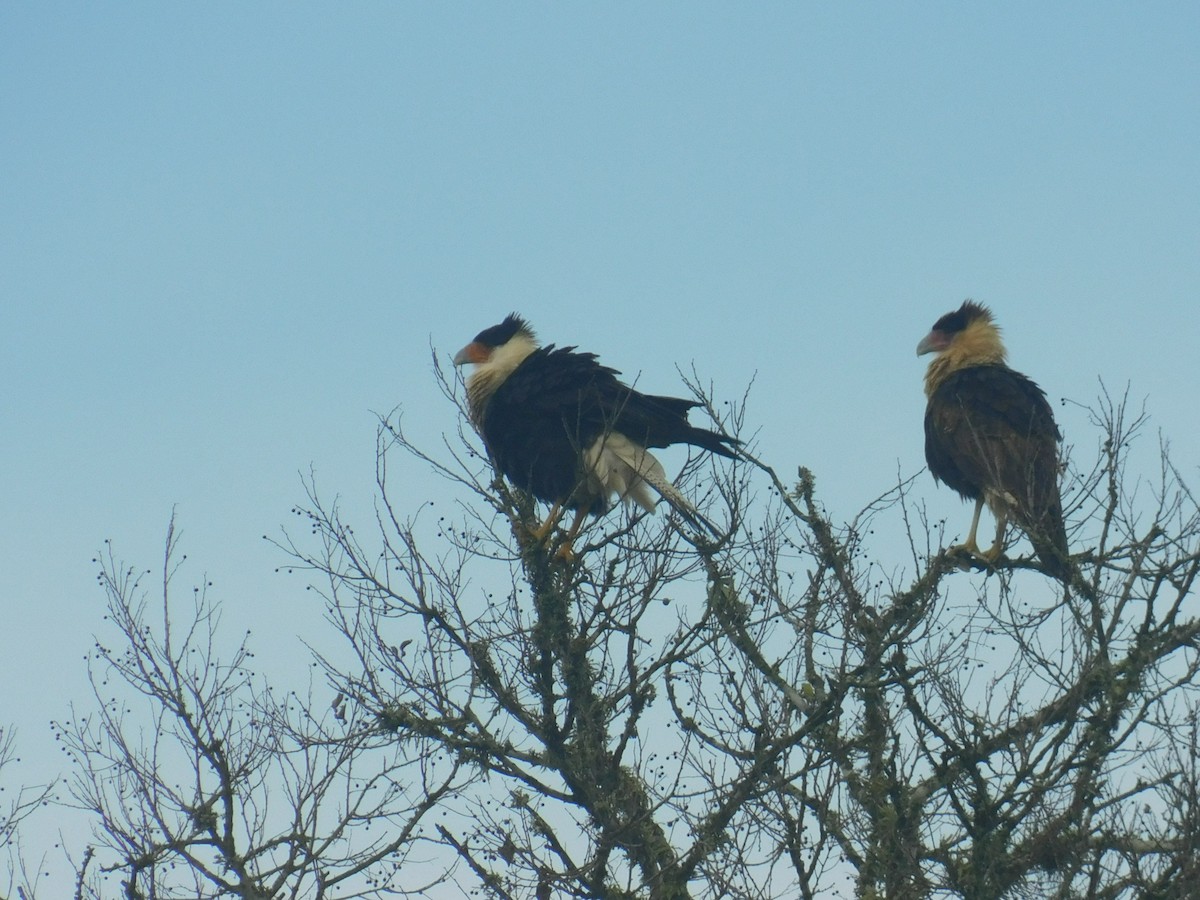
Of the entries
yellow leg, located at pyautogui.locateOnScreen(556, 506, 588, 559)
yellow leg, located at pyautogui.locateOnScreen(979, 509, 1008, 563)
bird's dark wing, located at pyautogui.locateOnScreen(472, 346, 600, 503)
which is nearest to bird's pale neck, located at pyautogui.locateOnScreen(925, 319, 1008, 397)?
yellow leg, located at pyautogui.locateOnScreen(979, 509, 1008, 563)

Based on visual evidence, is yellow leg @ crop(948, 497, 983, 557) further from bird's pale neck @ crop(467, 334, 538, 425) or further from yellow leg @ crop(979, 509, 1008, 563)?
bird's pale neck @ crop(467, 334, 538, 425)

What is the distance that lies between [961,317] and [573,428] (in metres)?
3.72

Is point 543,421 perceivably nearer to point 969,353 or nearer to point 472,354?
point 472,354

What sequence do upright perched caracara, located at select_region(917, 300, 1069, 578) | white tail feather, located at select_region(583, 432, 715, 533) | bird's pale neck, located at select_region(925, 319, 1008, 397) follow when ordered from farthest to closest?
1. bird's pale neck, located at select_region(925, 319, 1008, 397)
2. upright perched caracara, located at select_region(917, 300, 1069, 578)
3. white tail feather, located at select_region(583, 432, 715, 533)

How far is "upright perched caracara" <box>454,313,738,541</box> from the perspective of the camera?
855 centimetres

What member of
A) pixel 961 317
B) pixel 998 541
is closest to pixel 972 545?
pixel 998 541

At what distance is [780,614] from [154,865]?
3.11 metres

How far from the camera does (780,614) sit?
279 inches

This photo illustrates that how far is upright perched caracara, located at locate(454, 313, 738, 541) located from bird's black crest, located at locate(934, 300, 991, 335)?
3.10 metres

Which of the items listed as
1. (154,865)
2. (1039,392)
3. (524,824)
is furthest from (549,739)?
(1039,392)

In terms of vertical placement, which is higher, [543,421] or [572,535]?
[543,421]

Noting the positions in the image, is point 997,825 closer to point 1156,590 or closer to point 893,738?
point 893,738

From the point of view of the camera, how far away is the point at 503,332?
10.1m

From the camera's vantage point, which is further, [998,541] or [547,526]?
[998,541]
